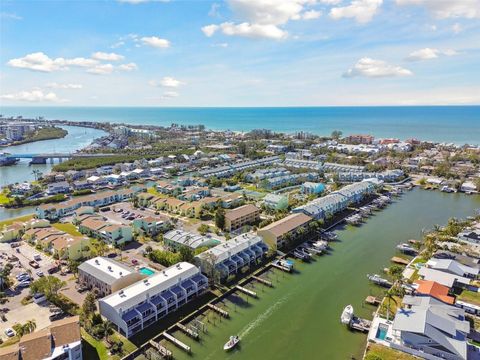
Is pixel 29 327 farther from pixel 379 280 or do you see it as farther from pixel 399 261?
pixel 399 261

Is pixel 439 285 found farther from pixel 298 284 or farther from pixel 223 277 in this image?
pixel 223 277

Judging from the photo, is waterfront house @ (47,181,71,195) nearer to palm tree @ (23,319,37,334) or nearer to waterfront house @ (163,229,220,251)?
waterfront house @ (163,229,220,251)

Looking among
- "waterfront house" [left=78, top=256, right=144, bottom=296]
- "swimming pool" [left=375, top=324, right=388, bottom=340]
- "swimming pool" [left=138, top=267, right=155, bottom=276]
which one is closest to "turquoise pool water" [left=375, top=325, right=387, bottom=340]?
"swimming pool" [left=375, top=324, right=388, bottom=340]

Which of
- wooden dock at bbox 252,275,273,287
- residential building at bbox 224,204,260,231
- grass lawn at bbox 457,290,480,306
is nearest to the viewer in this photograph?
grass lawn at bbox 457,290,480,306

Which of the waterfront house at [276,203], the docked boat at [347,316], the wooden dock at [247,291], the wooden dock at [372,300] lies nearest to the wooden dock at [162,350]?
the wooden dock at [247,291]

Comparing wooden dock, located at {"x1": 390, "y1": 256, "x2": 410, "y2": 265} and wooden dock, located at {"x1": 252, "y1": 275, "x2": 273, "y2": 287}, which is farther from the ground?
wooden dock, located at {"x1": 390, "y1": 256, "x2": 410, "y2": 265}

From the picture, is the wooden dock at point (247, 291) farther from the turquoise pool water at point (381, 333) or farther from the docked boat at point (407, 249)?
the docked boat at point (407, 249)

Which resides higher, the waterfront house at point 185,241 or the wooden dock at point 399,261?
the waterfront house at point 185,241
